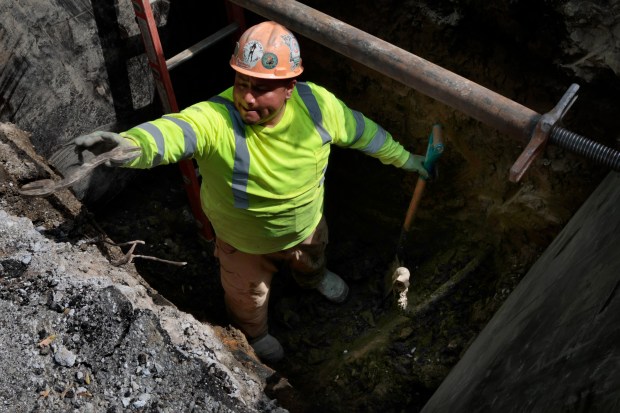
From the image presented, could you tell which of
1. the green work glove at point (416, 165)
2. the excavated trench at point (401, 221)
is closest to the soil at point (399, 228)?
the excavated trench at point (401, 221)

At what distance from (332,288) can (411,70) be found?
1940 mm

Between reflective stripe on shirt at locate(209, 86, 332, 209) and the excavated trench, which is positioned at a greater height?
reflective stripe on shirt at locate(209, 86, 332, 209)

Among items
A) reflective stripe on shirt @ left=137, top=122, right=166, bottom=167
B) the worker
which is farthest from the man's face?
reflective stripe on shirt @ left=137, top=122, right=166, bottom=167

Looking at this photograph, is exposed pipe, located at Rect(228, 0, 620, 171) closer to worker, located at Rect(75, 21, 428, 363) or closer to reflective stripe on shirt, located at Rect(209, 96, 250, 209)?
worker, located at Rect(75, 21, 428, 363)

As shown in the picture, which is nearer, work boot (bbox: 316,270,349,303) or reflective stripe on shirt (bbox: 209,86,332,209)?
reflective stripe on shirt (bbox: 209,86,332,209)

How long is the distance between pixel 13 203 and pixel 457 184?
253 cm

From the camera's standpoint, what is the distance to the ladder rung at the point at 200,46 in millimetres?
3730

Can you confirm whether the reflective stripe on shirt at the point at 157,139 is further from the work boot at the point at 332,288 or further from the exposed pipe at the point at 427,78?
the work boot at the point at 332,288

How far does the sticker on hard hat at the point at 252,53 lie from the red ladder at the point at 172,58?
972mm

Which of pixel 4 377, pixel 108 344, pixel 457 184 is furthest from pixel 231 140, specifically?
pixel 457 184

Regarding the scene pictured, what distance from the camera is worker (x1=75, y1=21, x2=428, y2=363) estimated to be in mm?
2795

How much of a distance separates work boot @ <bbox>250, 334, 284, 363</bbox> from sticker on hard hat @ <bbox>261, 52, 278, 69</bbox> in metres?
1.83

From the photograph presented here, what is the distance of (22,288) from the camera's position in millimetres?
2760

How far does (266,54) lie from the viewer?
9.25 feet
